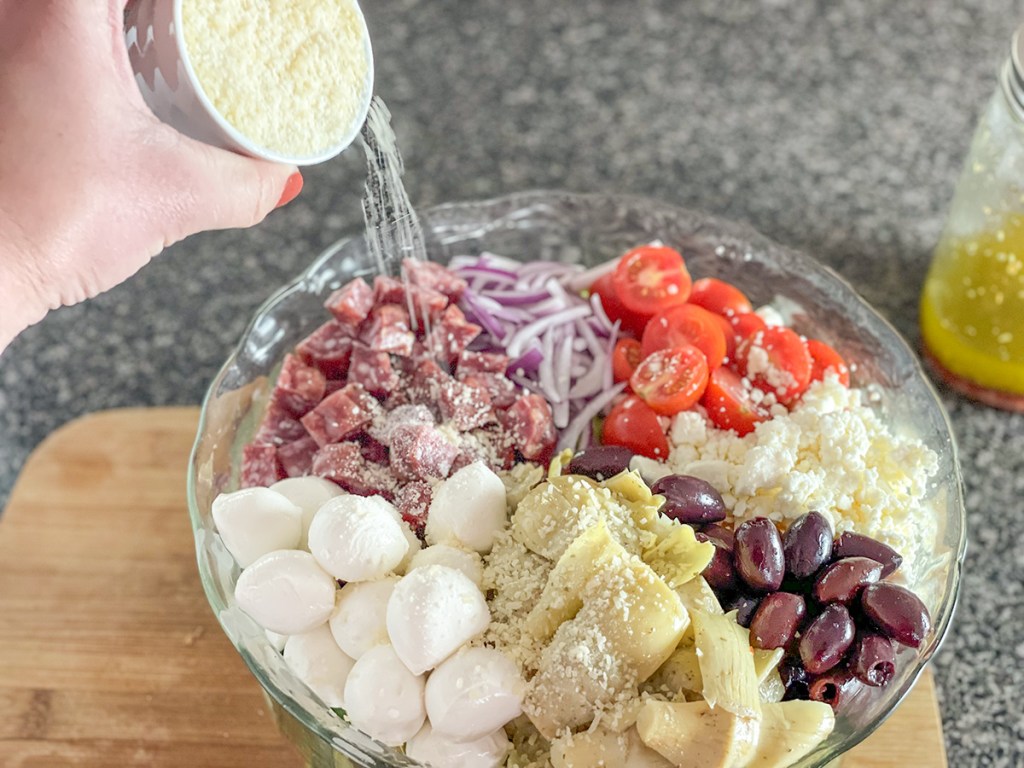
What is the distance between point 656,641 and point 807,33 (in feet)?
6.81

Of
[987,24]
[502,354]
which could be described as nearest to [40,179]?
[502,354]

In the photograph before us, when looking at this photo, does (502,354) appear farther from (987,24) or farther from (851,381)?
(987,24)

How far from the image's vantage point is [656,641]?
1131 millimetres

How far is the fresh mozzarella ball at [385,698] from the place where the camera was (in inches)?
46.5

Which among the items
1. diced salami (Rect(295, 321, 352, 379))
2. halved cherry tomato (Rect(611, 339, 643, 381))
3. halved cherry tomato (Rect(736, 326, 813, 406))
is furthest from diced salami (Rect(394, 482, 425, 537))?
halved cherry tomato (Rect(736, 326, 813, 406))

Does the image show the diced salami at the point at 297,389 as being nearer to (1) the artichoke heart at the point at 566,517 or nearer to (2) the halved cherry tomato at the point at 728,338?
(1) the artichoke heart at the point at 566,517

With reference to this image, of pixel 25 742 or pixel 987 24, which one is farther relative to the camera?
pixel 987 24

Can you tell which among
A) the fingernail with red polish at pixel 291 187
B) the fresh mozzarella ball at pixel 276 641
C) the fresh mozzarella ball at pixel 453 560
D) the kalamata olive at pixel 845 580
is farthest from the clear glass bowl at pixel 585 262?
the fingernail with red polish at pixel 291 187

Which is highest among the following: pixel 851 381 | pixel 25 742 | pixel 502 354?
pixel 502 354

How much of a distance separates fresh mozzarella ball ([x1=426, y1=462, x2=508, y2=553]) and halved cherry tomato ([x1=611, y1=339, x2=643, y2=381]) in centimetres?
41

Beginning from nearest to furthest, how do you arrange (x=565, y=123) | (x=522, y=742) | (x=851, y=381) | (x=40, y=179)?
(x=40, y=179), (x=522, y=742), (x=851, y=381), (x=565, y=123)

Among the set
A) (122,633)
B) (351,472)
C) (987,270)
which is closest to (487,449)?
(351,472)

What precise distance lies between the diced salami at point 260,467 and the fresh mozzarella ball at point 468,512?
0.31 m

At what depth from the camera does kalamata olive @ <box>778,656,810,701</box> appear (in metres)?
1.21
